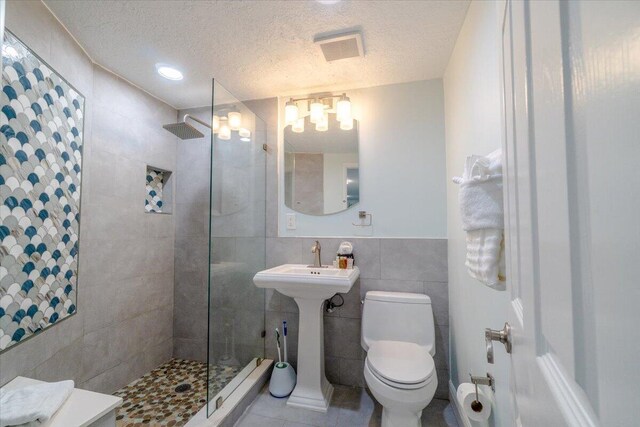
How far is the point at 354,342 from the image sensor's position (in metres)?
1.94

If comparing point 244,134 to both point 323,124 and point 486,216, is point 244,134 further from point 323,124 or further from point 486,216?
point 486,216

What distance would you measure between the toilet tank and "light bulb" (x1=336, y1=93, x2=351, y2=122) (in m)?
1.36

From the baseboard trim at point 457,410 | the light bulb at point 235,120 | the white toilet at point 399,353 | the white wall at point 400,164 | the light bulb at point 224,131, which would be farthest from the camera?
the white wall at point 400,164

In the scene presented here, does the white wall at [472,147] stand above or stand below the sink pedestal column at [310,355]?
above

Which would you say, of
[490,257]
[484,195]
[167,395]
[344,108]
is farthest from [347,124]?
[167,395]

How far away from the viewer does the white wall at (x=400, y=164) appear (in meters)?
1.90

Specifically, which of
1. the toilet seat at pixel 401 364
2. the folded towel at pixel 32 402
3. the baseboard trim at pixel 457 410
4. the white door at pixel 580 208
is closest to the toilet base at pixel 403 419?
the toilet seat at pixel 401 364

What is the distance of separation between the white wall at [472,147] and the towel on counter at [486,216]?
0.28 m

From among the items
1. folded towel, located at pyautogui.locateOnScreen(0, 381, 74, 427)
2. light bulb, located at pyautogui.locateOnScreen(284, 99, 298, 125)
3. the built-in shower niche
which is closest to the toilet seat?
→ folded towel, located at pyautogui.locateOnScreen(0, 381, 74, 427)

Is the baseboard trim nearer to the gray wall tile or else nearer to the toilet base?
the toilet base

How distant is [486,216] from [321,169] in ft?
4.88

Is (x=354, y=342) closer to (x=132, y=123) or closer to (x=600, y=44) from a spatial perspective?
(x=600, y=44)

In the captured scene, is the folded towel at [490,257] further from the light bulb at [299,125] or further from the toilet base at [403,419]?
the light bulb at [299,125]

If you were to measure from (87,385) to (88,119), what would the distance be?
1.70 metres
